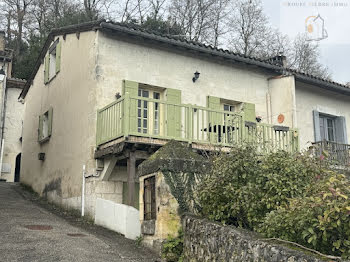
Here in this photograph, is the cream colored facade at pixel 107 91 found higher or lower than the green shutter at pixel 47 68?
lower

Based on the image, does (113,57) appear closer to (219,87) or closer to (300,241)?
(219,87)

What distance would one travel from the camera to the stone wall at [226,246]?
4.71 metres

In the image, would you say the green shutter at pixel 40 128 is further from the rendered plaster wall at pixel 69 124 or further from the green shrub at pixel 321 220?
the green shrub at pixel 321 220

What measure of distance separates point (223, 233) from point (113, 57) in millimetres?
7367

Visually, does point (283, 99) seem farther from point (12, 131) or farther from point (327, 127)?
point (12, 131)

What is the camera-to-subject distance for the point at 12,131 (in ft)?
75.3

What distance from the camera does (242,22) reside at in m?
29.0

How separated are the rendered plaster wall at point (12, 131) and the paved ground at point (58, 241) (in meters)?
11.6

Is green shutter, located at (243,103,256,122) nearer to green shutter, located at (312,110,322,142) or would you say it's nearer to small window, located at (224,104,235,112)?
small window, located at (224,104,235,112)

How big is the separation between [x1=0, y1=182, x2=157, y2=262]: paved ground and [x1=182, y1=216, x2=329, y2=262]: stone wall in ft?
3.44

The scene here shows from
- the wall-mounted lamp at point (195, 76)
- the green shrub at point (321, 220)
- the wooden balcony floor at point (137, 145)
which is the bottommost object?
the green shrub at point (321, 220)

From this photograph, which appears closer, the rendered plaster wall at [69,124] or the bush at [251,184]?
the bush at [251,184]

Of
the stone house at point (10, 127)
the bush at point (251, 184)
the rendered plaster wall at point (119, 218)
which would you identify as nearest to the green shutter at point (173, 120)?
the rendered plaster wall at point (119, 218)

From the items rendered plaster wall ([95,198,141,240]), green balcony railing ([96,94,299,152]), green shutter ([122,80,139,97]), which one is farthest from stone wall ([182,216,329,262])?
green shutter ([122,80,139,97])
